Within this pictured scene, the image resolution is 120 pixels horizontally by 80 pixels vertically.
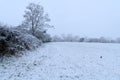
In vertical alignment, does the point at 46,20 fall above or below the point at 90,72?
above

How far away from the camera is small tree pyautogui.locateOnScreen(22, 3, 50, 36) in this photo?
35.5 metres

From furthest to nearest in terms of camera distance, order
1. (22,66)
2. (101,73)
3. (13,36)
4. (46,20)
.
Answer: (46,20)
(13,36)
(22,66)
(101,73)

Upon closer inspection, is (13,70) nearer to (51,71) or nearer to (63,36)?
(51,71)

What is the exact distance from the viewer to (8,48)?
38.5 feet

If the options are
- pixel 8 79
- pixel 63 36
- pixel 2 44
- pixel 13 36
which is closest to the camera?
pixel 8 79

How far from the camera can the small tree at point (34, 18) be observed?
117ft

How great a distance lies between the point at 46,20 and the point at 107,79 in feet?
101

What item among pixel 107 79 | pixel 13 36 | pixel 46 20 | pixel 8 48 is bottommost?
pixel 107 79

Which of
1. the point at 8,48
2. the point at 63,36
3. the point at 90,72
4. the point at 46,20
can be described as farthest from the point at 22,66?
the point at 63,36

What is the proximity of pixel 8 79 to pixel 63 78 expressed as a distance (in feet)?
7.54

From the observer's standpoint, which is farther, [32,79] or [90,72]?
[90,72]

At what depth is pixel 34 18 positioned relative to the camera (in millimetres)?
35750

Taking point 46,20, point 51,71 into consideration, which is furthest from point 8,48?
point 46,20

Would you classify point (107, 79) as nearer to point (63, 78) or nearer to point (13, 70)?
point (63, 78)
